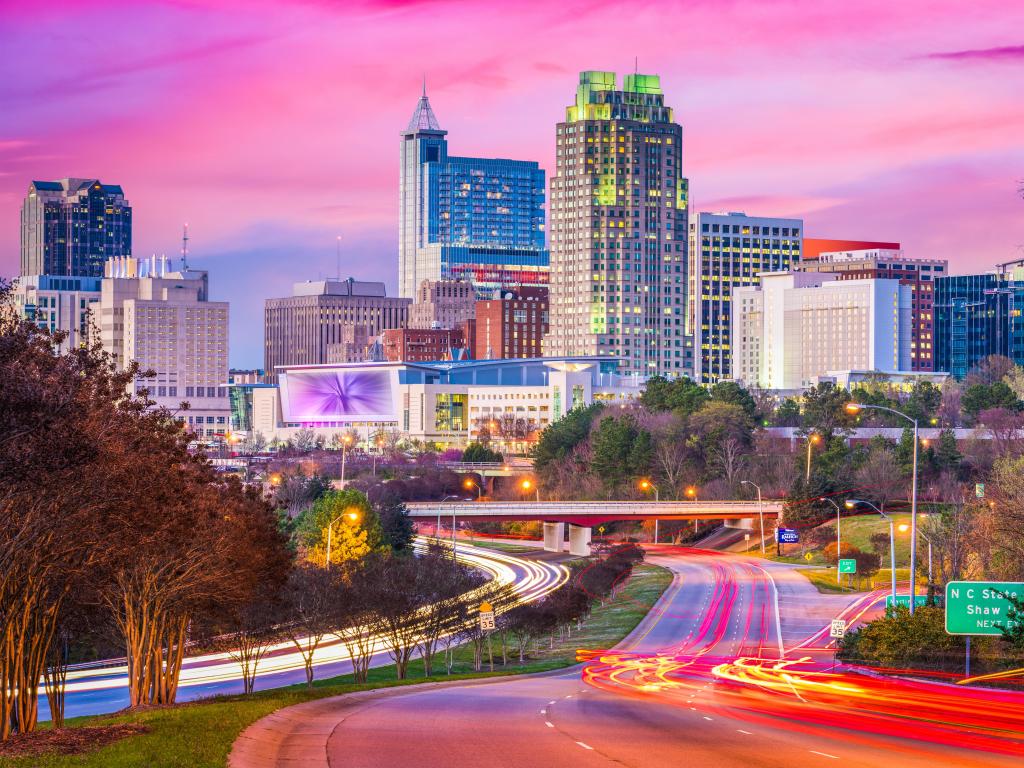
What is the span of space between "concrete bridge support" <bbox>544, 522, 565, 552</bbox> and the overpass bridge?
2.44 metres

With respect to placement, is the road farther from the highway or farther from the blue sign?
the blue sign

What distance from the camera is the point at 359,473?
7387 inches

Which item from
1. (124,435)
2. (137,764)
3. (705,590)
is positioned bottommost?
(705,590)

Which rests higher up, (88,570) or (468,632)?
(88,570)

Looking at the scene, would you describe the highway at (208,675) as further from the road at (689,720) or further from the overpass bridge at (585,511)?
the overpass bridge at (585,511)

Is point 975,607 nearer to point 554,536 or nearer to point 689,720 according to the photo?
point 689,720

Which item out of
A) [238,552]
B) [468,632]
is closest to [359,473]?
[468,632]

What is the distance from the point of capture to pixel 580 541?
147 meters

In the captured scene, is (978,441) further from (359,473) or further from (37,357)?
(37,357)

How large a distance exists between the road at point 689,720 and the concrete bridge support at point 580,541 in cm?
7113

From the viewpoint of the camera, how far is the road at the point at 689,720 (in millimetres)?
28250

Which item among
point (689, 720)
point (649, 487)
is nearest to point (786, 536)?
point (649, 487)

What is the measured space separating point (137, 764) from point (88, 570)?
15663mm

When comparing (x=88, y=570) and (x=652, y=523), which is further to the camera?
(x=652, y=523)
